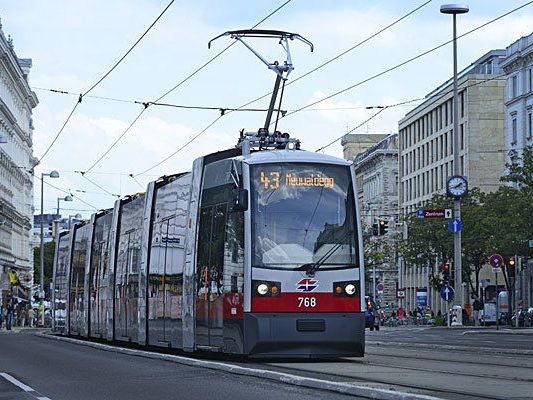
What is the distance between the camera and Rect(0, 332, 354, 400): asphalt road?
16.1m

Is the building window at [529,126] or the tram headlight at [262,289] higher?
the building window at [529,126]

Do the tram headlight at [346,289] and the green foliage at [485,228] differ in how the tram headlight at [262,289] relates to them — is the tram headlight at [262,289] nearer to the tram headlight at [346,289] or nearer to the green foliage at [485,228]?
the tram headlight at [346,289]

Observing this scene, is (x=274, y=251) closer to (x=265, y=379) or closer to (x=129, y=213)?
(x=265, y=379)

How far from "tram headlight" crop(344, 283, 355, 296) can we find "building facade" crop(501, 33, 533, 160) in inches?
2854

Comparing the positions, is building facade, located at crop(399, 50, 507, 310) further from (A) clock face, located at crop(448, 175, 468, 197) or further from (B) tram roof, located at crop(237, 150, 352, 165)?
(B) tram roof, located at crop(237, 150, 352, 165)

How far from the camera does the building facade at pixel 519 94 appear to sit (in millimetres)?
97125

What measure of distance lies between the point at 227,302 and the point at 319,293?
1567 millimetres

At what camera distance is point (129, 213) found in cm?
3547

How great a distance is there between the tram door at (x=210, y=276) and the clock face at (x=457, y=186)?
35.2 meters

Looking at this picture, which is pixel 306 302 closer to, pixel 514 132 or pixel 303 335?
pixel 303 335

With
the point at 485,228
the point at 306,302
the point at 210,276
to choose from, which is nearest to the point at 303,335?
the point at 306,302

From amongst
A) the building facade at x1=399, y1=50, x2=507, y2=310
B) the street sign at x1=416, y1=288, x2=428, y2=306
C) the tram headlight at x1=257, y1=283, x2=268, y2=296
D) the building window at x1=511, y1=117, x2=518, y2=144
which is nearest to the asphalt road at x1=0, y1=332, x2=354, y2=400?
the tram headlight at x1=257, y1=283, x2=268, y2=296

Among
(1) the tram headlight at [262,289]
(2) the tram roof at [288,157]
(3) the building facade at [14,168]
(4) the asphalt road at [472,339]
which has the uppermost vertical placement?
(3) the building facade at [14,168]

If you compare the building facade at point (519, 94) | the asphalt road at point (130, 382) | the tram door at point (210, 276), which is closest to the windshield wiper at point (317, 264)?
the tram door at point (210, 276)
